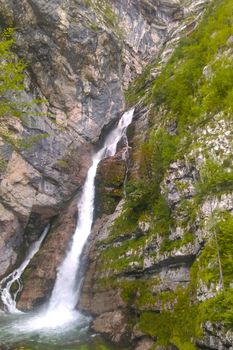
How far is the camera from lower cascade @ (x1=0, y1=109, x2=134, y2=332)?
2028cm

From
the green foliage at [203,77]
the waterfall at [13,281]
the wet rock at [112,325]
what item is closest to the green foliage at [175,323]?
the wet rock at [112,325]

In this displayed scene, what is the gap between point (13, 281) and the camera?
25703 mm

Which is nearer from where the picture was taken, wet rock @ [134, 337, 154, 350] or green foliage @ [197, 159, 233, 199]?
wet rock @ [134, 337, 154, 350]

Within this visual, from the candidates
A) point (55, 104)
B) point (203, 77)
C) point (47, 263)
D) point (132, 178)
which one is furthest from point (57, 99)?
point (203, 77)

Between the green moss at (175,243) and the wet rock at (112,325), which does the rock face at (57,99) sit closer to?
the wet rock at (112,325)

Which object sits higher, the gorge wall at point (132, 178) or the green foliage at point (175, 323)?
the gorge wall at point (132, 178)

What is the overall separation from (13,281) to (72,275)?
4.80 m

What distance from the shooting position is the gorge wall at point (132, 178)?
48.3 feet

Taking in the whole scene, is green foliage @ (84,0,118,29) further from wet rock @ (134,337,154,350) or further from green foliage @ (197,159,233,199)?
wet rock @ (134,337,154,350)

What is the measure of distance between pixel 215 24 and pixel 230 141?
475 inches

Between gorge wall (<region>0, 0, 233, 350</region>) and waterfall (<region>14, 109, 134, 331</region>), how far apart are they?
68 centimetres

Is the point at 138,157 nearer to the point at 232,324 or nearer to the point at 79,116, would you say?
the point at 79,116

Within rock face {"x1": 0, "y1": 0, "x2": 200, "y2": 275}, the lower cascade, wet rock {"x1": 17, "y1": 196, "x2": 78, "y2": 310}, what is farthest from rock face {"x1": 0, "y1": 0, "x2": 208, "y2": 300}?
wet rock {"x1": 17, "y1": 196, "x2": 78, "y2": 310}

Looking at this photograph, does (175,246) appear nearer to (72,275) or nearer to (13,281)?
(72,275)
